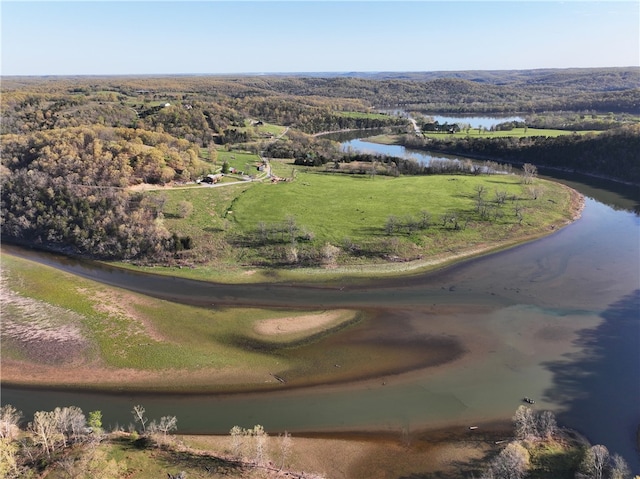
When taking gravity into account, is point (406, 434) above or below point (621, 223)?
below

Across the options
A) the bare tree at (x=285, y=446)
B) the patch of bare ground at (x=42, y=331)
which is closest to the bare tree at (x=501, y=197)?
the bare tree at (x=285, y=446)

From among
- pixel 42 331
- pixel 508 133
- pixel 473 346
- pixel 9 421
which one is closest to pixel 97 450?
pixel 9 421

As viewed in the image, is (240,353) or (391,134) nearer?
(240,353)

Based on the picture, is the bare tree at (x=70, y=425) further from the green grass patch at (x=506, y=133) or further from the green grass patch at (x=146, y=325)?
the green grass patch at (x=506, y=133)

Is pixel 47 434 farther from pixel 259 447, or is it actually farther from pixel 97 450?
pixel 259 447

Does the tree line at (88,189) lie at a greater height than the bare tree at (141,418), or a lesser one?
greater

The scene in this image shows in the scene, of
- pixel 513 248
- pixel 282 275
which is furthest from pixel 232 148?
pixel 513 248

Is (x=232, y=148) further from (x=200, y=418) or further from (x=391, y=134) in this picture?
(x=200, y=418)

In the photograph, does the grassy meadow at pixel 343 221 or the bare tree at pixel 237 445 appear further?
the grassy meadow at pixel 343 221
